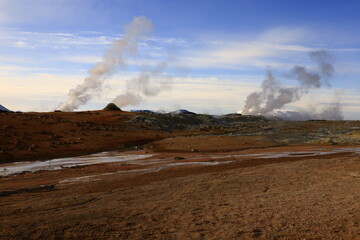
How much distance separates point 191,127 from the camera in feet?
162

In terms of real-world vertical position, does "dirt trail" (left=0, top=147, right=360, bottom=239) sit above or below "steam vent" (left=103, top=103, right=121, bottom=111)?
below

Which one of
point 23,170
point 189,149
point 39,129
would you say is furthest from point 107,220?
point 39,129

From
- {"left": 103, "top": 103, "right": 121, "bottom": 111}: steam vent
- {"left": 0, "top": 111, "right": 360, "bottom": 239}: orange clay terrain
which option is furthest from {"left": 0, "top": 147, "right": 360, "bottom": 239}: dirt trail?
{"left": 103, "top": 103, "right": 121, "bottom": 111}: steam vent

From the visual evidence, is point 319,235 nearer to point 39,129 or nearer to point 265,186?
point 265,186

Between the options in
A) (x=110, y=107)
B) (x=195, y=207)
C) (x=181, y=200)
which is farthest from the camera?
(x=110, y=107)

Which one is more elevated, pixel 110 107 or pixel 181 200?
pixel 110 107

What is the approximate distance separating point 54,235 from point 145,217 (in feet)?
7.41

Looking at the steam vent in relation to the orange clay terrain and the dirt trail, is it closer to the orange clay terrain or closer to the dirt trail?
the orange clay terrain

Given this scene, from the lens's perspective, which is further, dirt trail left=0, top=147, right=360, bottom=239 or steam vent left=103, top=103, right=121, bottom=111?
steam vent left=103, top=103, right=121, bottom=111

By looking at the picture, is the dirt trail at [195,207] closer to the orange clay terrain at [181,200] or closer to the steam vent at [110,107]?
the orange clay terrain at [181,200]

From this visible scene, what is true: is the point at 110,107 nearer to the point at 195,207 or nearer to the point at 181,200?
the point at 181,200

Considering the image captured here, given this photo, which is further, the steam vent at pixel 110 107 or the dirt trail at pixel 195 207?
the steam vent at pixel 110 107

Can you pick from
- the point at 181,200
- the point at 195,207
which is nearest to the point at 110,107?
the point at 181,200

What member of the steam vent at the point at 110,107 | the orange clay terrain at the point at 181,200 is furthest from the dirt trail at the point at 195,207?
the steam vent at the point at 110,107
